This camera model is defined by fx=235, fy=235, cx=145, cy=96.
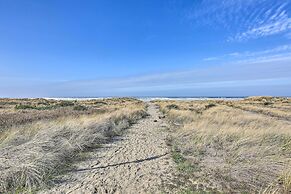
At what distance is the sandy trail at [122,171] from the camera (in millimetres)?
5480

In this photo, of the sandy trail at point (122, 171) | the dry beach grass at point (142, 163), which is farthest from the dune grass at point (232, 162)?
the sandy trail at point (122, 171)

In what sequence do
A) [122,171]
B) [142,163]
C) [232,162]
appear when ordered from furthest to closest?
[142,163]
[232,162]
[122,171]

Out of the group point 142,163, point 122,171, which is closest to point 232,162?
point 142,163

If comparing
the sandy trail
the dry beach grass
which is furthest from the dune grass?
the sandy trail

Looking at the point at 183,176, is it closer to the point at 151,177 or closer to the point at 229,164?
the point at 151,177

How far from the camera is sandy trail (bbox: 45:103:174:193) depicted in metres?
5.48

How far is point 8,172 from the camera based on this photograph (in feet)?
18.4

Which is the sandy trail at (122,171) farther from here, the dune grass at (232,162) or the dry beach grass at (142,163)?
the dune grass at (232,162)

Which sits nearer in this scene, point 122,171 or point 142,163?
point 122,171

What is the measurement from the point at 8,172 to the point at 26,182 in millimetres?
606

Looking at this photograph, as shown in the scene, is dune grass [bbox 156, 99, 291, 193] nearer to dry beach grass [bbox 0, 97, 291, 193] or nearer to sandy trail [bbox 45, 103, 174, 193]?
dry beach grass [bbox 0, 97, 291, 193]

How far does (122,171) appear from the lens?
6684 mm

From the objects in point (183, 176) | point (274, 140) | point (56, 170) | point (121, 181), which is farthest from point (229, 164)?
point (56, 170)

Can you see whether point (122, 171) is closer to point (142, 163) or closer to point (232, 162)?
point (142, 163)
